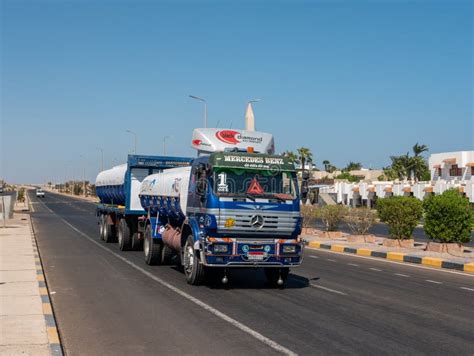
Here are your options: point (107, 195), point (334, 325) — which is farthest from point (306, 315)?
point (107, 195)

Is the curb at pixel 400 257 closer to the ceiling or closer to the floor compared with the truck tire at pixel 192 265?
closer to the floor

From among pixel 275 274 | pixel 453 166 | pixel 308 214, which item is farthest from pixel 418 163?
pixel 275 274

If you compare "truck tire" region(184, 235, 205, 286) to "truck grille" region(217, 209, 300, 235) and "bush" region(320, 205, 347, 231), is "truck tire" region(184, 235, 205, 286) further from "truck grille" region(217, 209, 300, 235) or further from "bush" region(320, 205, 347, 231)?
"bush" region(320, 205, 347, 231)

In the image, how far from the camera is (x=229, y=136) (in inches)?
585

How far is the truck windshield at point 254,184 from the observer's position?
12.5 meters

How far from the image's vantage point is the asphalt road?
26.5 feet

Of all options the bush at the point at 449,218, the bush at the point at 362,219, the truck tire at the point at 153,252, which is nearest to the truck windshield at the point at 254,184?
the truck tire at the point at 153,252

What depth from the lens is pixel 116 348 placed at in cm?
787

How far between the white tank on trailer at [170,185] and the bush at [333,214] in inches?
454

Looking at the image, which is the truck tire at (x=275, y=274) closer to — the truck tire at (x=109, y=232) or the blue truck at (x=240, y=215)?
the blue truck at (x=240, y=215)

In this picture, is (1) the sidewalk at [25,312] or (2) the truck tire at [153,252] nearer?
(1) the sidewalk at [25,312]

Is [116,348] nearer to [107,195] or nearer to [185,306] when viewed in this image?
[185,306]

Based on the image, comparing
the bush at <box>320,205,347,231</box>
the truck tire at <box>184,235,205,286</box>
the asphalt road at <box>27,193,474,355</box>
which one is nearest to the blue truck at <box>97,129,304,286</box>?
the truck tire at <box>184,235,205,286</box>

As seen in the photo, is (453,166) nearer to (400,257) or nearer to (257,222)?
(400,257)
